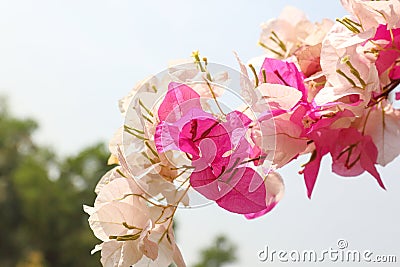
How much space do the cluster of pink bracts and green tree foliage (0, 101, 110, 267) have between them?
331 inches

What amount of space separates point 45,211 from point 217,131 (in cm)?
894

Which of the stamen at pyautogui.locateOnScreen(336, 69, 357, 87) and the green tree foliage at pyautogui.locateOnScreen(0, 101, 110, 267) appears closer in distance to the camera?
the stamen at pyautogui.locateOnScreen(336, 69, 357, 87)

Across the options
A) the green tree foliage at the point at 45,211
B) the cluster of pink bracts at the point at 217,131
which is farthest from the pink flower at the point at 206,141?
the green tree foliage at the point at 45,211

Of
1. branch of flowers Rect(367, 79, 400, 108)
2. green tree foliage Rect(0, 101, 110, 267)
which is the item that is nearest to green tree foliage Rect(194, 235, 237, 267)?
green tree foliage Rect(0, 101, 110, 267)

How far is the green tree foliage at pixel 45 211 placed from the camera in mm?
8750

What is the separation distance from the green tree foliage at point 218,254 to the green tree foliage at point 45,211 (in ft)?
6.49

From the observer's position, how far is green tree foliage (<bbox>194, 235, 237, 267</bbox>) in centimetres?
994

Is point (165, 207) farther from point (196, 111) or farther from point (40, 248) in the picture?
point (40, 248)

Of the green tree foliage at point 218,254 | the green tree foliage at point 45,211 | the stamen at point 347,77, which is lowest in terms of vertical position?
the green tree foliage at point 218,254

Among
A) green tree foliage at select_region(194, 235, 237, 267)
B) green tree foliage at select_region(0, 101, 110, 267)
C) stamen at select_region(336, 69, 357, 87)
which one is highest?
stamen at select_region(336, 69, 357, 87)

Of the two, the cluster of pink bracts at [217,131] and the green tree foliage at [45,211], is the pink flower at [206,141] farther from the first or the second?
the green tree foliage at [45,211]

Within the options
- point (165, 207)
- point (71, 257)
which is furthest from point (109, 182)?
point (71, 257)

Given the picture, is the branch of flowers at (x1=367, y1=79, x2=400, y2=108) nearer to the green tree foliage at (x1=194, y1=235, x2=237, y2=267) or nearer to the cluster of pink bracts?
the cluster of pink bracts

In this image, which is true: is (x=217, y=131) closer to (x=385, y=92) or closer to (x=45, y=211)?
(x=385, y=92)
